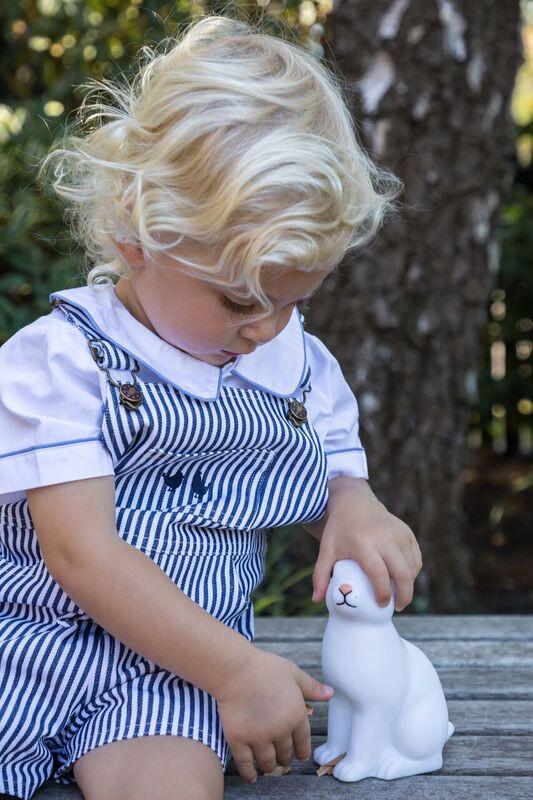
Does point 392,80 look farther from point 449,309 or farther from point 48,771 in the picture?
point 48,771

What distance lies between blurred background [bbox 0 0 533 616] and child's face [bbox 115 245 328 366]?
1.19m

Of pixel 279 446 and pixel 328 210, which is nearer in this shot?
pixel 328 210

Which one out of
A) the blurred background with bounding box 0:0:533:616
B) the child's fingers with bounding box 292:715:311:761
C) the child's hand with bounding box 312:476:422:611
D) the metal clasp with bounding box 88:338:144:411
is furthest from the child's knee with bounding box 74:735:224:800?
the blurred background with bounding box 0:0:533:616

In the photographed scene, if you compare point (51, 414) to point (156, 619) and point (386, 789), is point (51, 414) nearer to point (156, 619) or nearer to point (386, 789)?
point (156, 619)

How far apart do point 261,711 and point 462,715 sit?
48cm

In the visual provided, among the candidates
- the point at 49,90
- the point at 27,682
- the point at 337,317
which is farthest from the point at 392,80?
the point at 27,682

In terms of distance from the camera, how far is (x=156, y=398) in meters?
1.52

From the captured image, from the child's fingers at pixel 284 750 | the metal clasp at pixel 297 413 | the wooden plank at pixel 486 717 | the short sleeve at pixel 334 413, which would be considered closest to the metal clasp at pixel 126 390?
the metal clasp at pixel 297 413

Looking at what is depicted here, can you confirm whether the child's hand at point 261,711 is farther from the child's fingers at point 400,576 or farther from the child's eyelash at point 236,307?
the child's eyelash at point 236,307

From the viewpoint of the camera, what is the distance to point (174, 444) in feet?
5.04

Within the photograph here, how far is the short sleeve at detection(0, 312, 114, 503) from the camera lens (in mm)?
1430

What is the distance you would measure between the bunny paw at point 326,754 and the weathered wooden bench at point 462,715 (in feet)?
0.06

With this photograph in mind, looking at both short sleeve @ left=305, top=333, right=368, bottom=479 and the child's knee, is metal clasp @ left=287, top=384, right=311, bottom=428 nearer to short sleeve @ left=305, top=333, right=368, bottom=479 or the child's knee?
short sleeve @ left=305, top=333, right=368, bottom=479

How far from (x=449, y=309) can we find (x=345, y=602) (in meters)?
1.61
